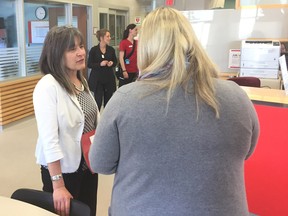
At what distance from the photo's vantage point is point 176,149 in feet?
3.33

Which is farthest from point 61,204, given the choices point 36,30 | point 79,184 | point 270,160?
point 36,30

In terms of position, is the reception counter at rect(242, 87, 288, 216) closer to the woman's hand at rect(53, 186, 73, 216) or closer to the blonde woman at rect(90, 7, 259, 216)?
the blonde woman at rect(90, 7, 259, 216)

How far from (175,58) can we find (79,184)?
3.47 ft

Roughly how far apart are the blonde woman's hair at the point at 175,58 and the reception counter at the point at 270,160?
1.47m

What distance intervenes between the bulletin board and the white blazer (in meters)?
4.80

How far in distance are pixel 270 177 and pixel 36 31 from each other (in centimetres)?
507

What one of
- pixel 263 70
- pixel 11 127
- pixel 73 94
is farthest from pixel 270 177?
pixel 11 127

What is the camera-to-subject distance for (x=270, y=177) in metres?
2.50

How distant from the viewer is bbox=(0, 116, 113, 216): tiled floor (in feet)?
10.7

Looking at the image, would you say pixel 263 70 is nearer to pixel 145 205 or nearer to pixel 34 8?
pixel 145 205

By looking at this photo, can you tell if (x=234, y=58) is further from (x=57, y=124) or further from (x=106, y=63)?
(x=57, y=124)

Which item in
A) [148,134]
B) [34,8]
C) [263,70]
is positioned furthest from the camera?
[34,8]

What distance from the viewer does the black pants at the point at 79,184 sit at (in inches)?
68.9

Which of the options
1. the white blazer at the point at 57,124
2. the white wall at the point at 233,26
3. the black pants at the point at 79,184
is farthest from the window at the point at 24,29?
the white blazer at the point at 57,124
